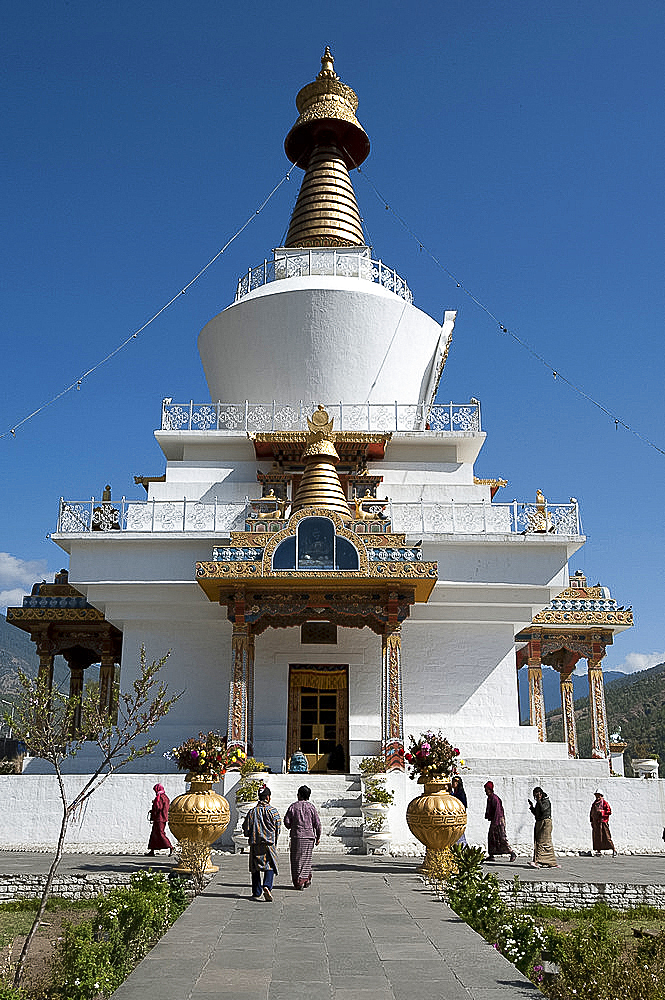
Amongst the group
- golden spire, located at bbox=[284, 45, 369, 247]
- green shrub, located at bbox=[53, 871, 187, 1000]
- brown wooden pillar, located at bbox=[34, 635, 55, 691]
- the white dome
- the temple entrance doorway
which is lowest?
green shrub, located at bbox=[53, 871, 187, 1000]

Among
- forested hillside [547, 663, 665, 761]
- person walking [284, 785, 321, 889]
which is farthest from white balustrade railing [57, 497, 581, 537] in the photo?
forested hillside [547, 663, 665, 761]

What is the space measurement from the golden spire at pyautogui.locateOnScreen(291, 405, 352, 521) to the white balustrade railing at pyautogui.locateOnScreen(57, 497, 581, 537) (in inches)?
66.3

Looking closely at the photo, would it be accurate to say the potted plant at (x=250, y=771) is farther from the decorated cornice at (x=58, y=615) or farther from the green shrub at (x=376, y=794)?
the decorated cornice at (x=58, y=615)

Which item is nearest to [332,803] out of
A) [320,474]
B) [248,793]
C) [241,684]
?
[248,793]

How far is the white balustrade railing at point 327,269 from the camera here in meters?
26.0

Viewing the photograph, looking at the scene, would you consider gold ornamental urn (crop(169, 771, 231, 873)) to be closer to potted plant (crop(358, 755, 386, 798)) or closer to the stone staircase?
the stone staircase

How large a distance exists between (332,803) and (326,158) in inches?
843

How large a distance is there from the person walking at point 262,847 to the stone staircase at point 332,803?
4.79m

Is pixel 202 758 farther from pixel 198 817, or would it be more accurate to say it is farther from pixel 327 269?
pixel 327 269

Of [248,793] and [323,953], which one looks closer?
[323,953]

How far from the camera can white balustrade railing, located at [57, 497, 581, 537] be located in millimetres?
20828

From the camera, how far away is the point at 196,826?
1179 cm

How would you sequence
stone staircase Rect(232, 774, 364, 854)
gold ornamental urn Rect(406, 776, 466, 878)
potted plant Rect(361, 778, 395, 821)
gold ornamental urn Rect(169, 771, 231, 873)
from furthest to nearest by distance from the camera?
stone staircase Rect(232, 774, 364, 854) < potted plant Rect(361, 778, 395, 821) < gold ornamental urn Rect(169, 771, 231, 873) < gold ornamental urn Rect(406, 776, 466, 878)

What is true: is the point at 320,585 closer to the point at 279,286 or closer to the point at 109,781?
the point at 109,781
